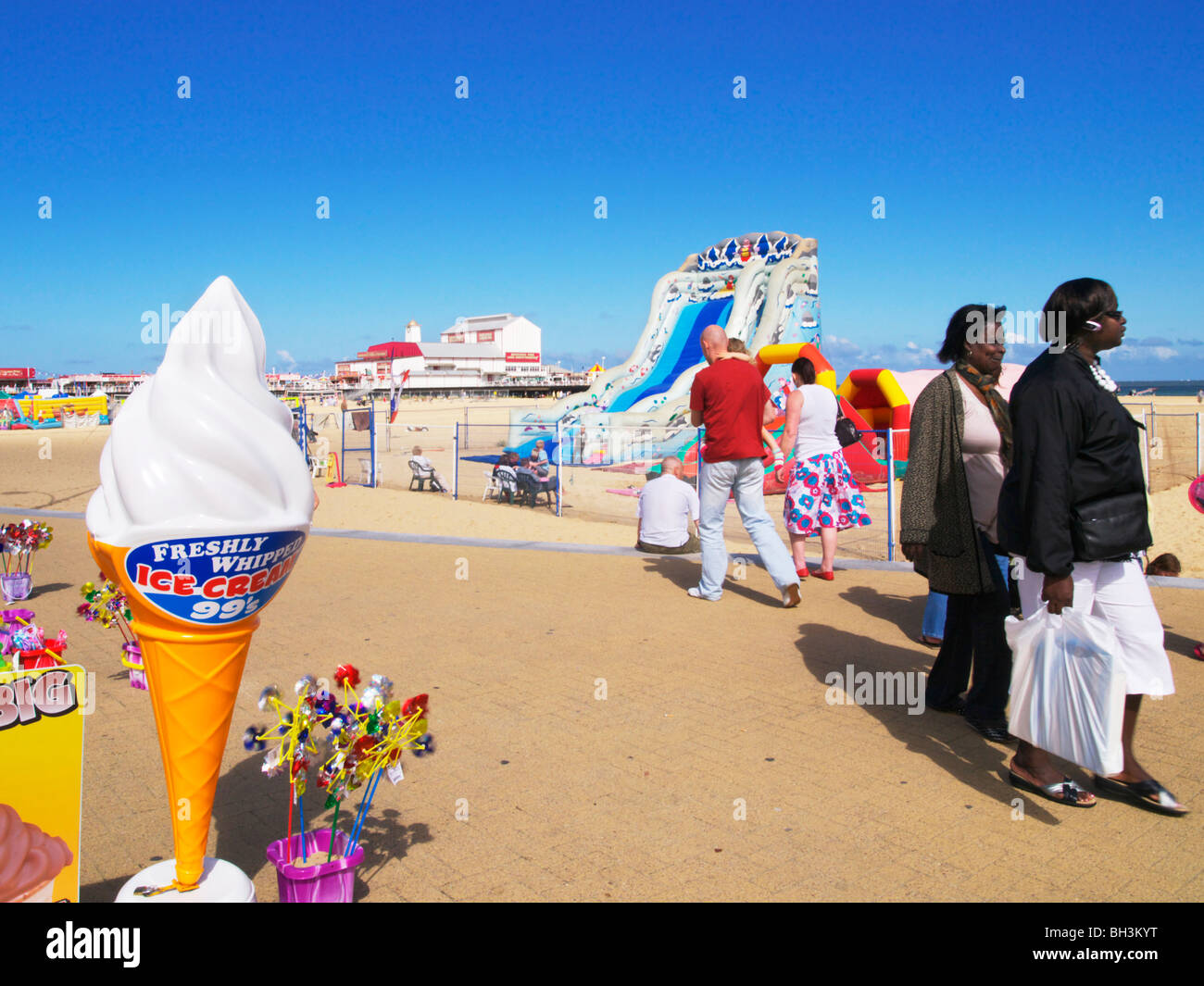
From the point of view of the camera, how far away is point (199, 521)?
6.73ft

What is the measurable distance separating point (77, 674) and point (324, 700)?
600 millimetres

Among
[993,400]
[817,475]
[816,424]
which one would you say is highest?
[993,400]

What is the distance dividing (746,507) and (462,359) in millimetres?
122052

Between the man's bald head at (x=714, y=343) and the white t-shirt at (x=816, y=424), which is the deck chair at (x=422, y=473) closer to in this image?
the white t-shirt at (x=816, y=424)

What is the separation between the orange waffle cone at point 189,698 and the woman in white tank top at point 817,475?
529 centimetres

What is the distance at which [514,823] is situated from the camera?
3.03 meters

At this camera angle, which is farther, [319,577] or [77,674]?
[319,577]

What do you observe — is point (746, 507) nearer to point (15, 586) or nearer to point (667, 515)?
point (667, 515)

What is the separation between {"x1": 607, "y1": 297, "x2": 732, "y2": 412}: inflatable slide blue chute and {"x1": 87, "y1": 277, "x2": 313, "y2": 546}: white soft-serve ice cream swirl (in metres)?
22.3

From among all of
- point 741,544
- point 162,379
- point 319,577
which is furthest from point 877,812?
point 741,544

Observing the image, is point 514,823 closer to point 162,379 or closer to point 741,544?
point 162,379

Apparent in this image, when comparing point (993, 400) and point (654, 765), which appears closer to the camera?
point (654, 765)

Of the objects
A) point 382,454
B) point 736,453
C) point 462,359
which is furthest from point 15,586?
point 462,359

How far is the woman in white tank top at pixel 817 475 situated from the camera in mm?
6934
